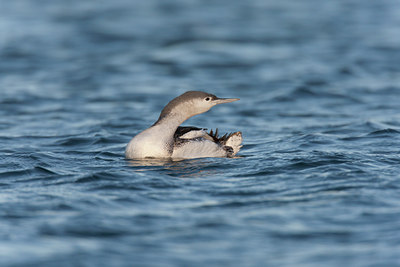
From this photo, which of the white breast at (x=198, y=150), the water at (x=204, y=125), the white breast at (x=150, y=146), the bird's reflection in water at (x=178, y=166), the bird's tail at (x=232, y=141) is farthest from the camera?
the bird's tail at (x=232, y=141)

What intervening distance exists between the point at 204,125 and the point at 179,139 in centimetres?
375

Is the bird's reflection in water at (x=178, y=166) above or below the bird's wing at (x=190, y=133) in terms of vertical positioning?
below

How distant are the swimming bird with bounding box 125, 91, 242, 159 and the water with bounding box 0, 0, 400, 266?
236 mm

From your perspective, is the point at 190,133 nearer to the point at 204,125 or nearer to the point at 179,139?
the point at 179,139

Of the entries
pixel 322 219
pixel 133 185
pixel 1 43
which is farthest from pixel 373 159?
pixel 1 43

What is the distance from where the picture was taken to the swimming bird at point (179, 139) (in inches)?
380

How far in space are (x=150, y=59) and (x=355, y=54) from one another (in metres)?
6.37

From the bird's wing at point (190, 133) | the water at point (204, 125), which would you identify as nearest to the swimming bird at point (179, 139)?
the bird's wing at point (190, 133)

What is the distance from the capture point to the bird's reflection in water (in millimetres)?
9086

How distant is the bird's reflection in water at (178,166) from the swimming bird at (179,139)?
95 mm

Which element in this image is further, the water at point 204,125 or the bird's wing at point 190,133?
the bird's wing at point 190,133

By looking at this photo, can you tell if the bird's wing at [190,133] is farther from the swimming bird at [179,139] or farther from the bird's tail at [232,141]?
the bird's tail at [232,141]

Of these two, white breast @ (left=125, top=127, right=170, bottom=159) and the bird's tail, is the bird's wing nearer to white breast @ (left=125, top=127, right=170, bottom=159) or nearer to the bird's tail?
the bird's tail

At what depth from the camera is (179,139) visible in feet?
33.0
